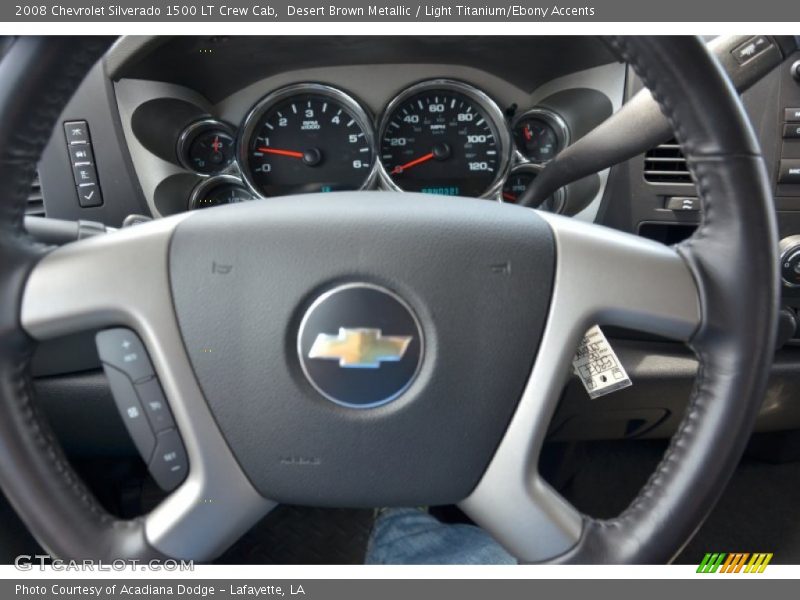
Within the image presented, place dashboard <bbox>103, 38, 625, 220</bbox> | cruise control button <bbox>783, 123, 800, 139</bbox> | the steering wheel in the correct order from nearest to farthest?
the steering wheel
cruise control button <bbox>783, 123, 800, 139</bbox>
dashboard <bbox>103, 38, 625, 220</bbox>

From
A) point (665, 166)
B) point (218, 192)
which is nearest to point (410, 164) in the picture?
point (218, 192)

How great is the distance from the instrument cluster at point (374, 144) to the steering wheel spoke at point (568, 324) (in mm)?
967

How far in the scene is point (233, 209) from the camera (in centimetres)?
82

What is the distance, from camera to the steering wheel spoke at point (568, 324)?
743mm

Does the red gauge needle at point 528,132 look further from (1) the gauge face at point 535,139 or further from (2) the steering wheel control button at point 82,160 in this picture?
(2) the steering wheel control button at point 82,160

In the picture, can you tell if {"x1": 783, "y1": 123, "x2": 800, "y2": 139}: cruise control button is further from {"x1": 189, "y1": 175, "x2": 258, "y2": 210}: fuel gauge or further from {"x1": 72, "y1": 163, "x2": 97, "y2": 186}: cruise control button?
{"x1": 72, "y1": 163, "x2": 97, "y2": 186}: cruise control button

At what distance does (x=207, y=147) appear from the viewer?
173cm

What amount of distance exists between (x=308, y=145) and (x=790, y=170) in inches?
43.0

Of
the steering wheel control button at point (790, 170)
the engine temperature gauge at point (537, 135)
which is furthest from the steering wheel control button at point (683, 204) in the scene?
the engine temperature gauge at point (537, 135)

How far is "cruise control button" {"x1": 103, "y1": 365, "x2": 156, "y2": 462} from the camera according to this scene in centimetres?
80

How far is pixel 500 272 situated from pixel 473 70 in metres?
1.11

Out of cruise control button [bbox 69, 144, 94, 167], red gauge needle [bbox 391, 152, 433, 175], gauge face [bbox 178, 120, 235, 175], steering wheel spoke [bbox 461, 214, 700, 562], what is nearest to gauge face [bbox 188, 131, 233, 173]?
gauge face [bbox 178, 120, 235, 175]

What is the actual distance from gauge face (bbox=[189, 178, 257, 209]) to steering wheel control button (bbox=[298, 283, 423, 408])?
101 centimetres

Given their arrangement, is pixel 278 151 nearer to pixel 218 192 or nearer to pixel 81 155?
pixel 218 192
